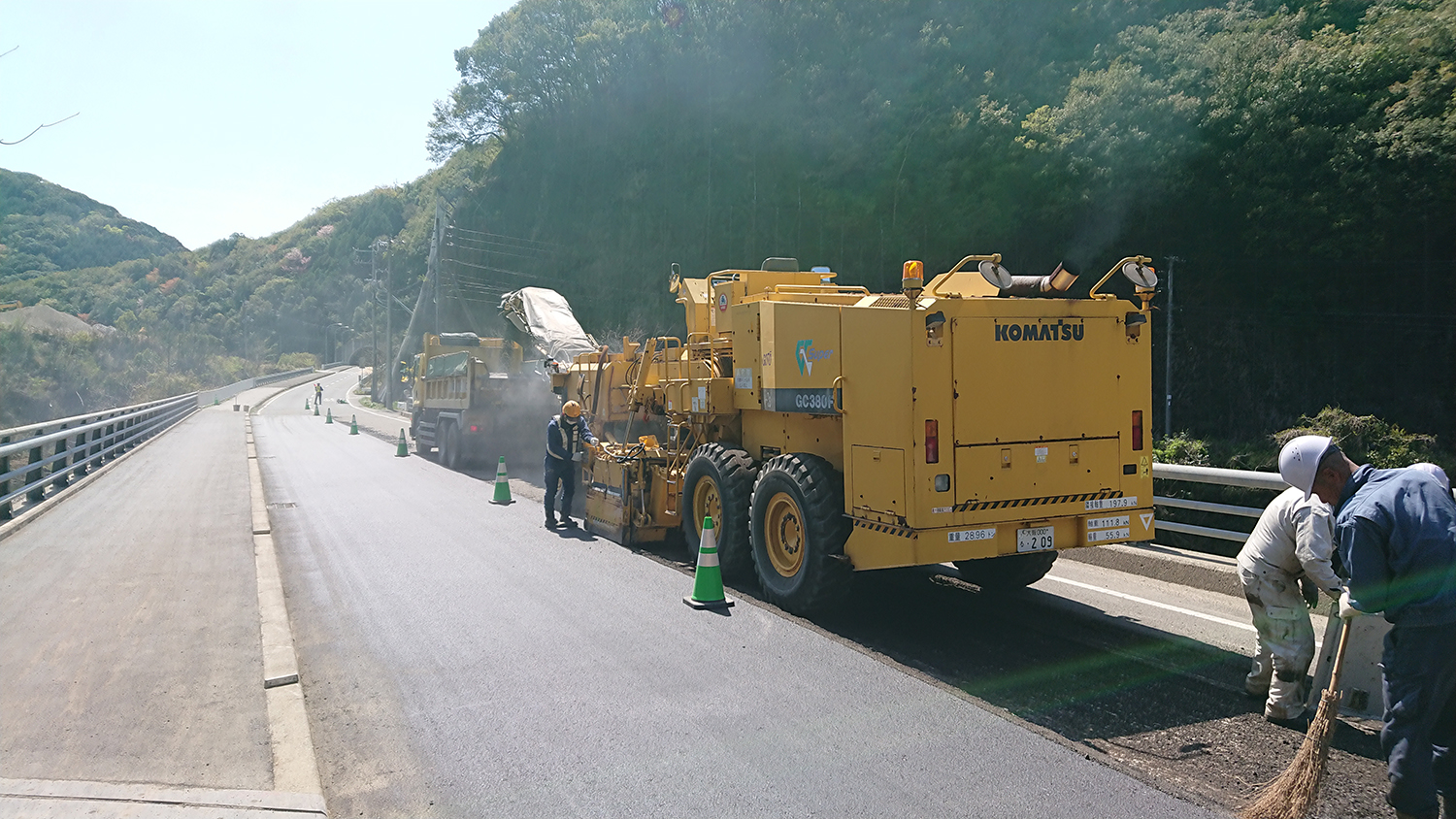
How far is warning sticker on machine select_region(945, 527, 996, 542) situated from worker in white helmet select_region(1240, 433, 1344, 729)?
1.59m

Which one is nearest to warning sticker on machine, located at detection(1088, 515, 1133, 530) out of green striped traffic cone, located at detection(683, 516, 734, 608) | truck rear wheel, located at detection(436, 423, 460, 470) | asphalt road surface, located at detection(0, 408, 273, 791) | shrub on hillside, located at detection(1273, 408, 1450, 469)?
green striped traffic cone, located at detection(683, 516, 734, 608)

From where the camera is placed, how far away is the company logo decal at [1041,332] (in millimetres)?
6770

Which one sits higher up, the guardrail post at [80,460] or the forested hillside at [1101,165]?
the forested hillside at [1101,165]

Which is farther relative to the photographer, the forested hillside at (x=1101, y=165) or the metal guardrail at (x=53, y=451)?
the forested hillside at (x=1101, y=165)

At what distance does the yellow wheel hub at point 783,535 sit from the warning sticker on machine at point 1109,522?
7.21 ft

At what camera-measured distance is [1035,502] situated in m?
6.88

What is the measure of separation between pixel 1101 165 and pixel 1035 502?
27.7 meters

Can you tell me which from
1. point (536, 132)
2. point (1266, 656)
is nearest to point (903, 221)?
point (1266, 656)

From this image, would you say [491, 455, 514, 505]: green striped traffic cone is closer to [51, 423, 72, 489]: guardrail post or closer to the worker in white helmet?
[51, 423, 72, 489]: guardrail post

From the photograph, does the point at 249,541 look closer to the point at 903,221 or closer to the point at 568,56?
the point at 903,221

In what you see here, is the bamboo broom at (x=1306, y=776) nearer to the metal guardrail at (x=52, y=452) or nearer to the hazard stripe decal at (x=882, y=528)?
the hazard stripe decal at (x=882, y=528)

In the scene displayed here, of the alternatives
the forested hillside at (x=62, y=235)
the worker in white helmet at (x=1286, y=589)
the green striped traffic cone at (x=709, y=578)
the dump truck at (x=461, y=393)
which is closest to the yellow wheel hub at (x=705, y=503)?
the green striped traffic cone at (x=709, y=578)

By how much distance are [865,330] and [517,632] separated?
3.43 m

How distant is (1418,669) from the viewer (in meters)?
3.68
